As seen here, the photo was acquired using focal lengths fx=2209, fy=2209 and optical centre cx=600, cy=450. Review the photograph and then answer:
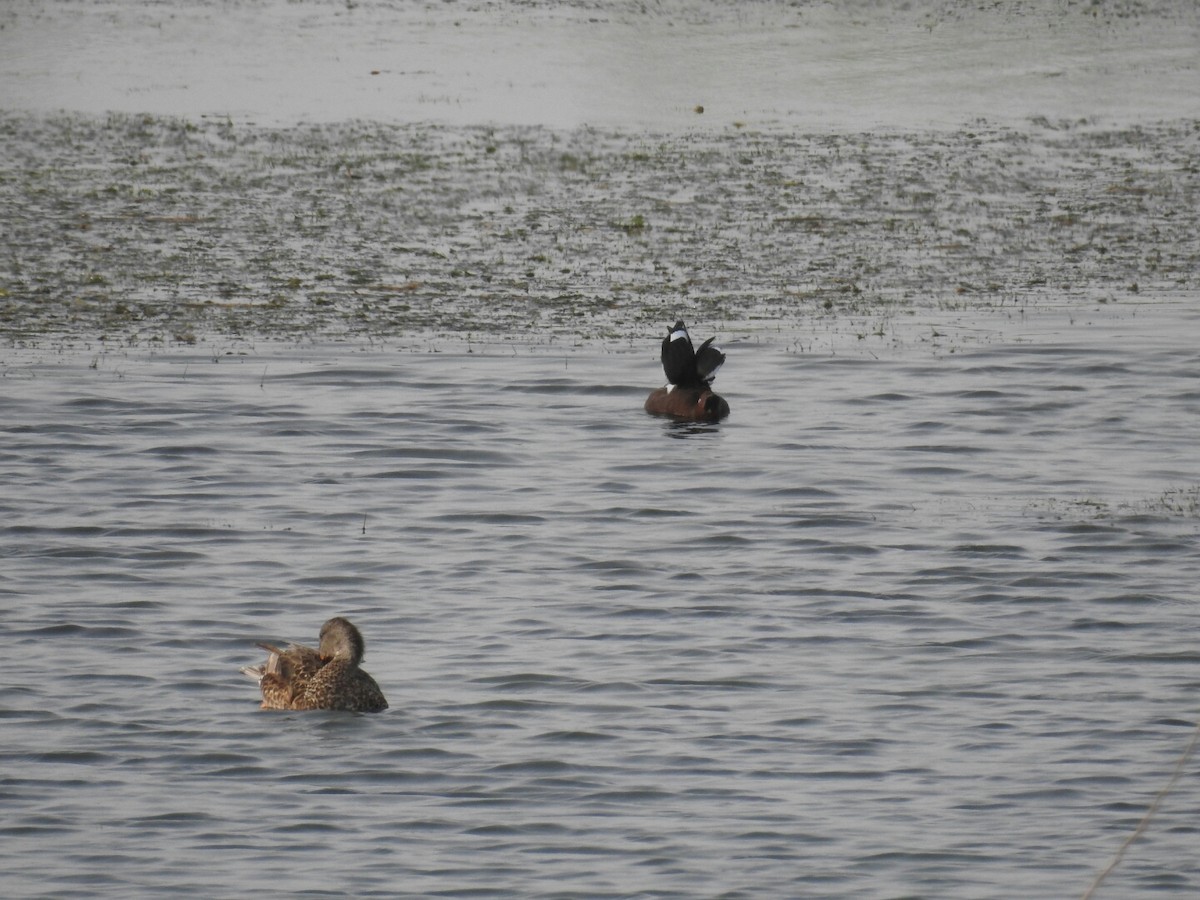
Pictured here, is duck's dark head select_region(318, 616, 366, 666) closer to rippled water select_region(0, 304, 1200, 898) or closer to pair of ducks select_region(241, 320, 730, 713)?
pair of ducks select_region(241, 320, 730, 713)

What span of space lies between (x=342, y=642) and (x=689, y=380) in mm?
6861

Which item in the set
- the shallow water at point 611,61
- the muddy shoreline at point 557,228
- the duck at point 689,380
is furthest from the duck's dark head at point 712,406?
the shallow water at point 611,61

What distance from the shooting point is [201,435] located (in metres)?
16.0

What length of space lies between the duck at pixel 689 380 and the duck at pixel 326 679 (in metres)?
6.62

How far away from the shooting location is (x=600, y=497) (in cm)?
1475

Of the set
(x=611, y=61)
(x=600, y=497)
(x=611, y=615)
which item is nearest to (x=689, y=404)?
(x=600, y=497)

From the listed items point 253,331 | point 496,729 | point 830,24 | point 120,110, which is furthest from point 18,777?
point 830,24

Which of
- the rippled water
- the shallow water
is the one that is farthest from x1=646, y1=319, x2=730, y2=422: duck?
the shallow water

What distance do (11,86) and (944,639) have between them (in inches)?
1028

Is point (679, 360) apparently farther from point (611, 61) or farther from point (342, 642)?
point (611, 61)

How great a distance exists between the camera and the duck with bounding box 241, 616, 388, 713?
10.2m

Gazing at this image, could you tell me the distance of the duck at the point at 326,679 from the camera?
1020 centimetres

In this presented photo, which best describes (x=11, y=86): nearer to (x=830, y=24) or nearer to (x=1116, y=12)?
(x=830, y=24)

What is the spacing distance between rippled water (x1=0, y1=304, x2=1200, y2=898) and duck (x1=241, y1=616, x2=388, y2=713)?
0.12m
